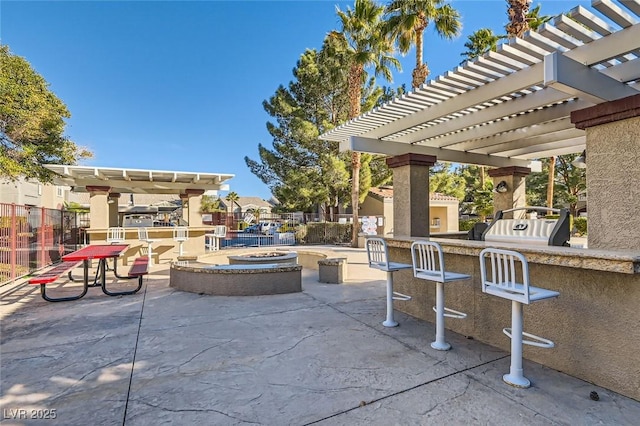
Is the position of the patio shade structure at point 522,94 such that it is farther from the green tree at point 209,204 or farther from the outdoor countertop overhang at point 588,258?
the green tree at point 209,204

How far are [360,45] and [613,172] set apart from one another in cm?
1452

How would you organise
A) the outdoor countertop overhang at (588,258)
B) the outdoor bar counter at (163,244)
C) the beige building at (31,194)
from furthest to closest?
1. the beige building at (31,194)
2. the outdoor bar counter at (163,244)
3. the outdoor countertop overhang at (588,258)

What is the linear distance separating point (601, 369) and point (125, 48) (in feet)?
69.7

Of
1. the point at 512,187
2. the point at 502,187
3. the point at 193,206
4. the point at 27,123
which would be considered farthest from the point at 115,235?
the point at 512,187

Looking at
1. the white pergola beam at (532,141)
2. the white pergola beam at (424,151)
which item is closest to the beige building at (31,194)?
the white pergola beam at (424,151)

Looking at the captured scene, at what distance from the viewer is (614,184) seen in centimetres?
300

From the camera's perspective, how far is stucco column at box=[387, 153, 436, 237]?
17.1 ft

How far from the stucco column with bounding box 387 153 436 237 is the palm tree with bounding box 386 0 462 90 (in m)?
9.36

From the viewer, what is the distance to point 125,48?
1673 centimetres

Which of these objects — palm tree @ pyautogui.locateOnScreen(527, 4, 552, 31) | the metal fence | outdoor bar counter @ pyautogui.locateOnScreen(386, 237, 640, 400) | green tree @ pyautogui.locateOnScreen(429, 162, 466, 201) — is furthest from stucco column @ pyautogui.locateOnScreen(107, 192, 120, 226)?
palm tree @ pyautogui.locateOnScreen(527, 4, 552, 31)

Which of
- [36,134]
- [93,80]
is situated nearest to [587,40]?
[36,134]

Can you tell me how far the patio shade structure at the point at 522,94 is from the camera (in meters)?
2.57

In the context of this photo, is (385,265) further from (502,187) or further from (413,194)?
(502,187)

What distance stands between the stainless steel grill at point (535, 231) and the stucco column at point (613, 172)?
45.8 inches
